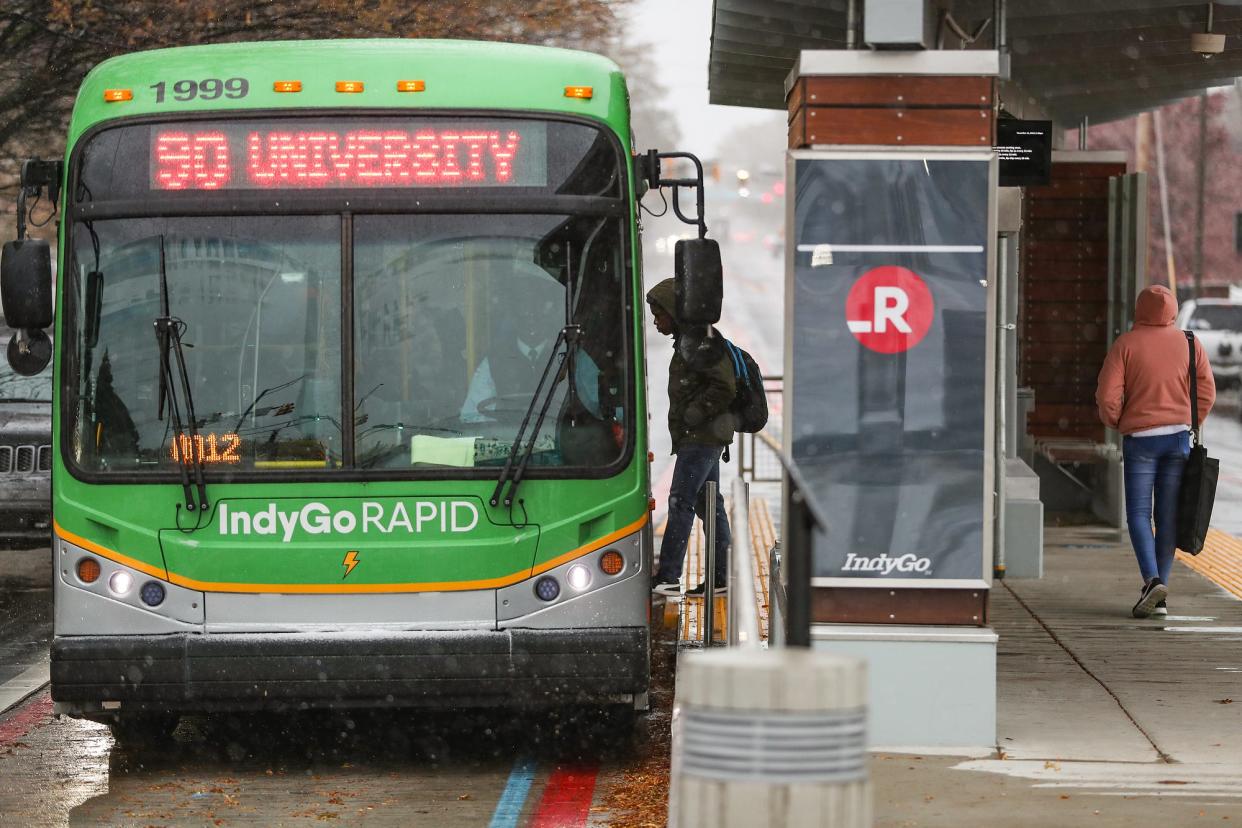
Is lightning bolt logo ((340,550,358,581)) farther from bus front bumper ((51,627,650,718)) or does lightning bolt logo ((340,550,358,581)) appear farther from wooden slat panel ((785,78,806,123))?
wooden slat panel ((785,78,806,123))

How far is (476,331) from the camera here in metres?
7.73

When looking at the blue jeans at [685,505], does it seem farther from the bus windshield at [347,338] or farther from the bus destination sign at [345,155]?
the bus destination sign at [345,155]

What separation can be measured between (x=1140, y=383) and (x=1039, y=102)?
26.2 ft

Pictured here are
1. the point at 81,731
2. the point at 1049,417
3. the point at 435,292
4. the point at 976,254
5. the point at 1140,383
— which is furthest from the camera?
the point at 1049,417

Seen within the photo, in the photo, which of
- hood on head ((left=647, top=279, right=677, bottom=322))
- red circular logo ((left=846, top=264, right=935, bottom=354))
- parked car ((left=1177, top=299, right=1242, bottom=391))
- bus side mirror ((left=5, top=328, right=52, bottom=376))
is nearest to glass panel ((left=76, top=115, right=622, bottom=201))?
bus side mirror ((left=5, top=328, right=52, bottom=376))

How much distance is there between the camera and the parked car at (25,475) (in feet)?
44.0

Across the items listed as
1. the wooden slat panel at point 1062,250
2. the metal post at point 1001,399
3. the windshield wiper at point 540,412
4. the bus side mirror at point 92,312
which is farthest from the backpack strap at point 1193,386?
the wooden slat panel at point 1062,250

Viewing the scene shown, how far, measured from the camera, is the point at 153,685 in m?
7.46

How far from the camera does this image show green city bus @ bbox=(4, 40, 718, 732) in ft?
24.7

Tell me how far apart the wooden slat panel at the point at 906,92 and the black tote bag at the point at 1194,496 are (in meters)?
3.88

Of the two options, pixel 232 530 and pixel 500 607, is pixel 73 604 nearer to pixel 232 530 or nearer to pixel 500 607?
pixel 232 530

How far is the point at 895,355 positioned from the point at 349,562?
91.3 inches

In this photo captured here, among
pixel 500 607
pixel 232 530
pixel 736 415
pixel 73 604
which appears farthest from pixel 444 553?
pixel 736 415

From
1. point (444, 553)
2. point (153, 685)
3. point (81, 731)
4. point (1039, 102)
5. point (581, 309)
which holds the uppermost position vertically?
point (1039, 102)
